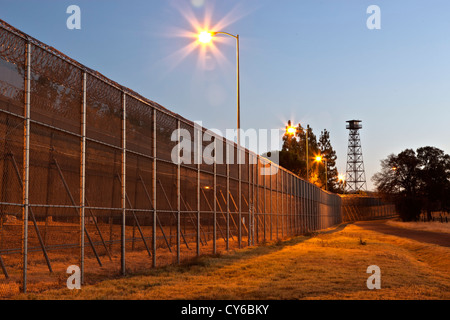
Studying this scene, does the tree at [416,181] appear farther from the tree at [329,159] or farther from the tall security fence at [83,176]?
the tall security fence at [83,176]

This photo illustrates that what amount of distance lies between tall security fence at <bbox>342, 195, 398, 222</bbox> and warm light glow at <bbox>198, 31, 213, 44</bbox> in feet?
239

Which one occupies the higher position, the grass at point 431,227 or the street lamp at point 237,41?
the street lamp at point 237,41

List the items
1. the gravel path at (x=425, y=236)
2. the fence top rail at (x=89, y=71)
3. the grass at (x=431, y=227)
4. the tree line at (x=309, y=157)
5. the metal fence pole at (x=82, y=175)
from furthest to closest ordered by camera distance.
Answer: the tree line at (x=309, y=157) → the grass at (x=431, y=227) → the gravel path at (x=425, y=236) → the metal fence pole at (x=82, y=175) → the fence top rail at (x=89, y=71)

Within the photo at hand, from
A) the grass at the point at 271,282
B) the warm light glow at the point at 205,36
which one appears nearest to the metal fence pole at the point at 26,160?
the grass at the point at 271,282

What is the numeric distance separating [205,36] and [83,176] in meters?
11.8

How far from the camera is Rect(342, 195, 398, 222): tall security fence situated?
92.9 metres

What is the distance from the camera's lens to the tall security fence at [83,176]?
9211 mm

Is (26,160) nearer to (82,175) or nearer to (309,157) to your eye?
(82,175)

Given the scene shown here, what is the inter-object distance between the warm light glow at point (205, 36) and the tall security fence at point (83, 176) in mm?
4161

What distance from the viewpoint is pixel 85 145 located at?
428 inches

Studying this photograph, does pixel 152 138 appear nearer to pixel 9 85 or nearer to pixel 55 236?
pixel 55 236

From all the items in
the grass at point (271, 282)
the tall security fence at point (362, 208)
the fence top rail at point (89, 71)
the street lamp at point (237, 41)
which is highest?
the street lamp at point (237, 41)

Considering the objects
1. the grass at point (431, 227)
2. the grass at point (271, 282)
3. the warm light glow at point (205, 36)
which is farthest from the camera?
the grass at point (431, 227)

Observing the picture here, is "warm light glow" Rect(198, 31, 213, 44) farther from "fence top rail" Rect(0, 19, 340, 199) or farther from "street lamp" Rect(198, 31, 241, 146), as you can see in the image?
"fence top rail" Rect(0, 19, 340, 199)
